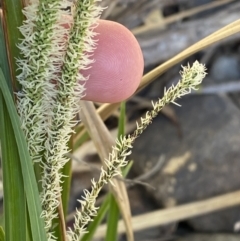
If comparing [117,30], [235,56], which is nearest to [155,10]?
[235,56]

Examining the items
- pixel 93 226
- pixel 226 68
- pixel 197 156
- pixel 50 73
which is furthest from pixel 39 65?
pixel 226 68

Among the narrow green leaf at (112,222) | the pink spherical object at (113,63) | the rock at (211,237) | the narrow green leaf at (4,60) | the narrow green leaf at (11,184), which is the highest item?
the narrow green leaf at (4,60)

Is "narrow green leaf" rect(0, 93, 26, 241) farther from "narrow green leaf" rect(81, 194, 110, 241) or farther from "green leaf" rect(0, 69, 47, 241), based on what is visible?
"narrow green leaf" rect(81, 194, 110, 241)

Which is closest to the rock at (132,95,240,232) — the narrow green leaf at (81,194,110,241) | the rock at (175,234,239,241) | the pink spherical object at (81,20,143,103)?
the rock at (175,234,239,241)

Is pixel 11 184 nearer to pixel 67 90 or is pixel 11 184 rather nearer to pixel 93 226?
pixel 67 90

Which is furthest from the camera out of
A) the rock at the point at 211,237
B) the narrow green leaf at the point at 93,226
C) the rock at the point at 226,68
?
the rock at the point at 226,68

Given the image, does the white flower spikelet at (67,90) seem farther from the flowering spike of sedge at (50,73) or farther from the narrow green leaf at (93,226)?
the narrow green leaf at (93,226)

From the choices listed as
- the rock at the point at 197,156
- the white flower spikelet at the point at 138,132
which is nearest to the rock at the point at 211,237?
the rock at the point at 197,156
